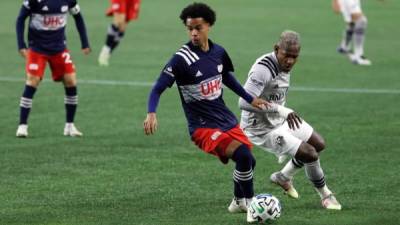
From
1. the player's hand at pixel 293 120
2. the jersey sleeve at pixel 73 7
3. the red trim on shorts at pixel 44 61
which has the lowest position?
the red trim on shorts at pixel 44 61

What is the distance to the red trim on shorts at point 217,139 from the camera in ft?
34.4

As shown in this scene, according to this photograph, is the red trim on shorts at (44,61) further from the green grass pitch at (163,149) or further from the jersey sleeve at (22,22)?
the green grass pitch at (163,149)

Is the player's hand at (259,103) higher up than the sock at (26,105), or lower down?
higher up

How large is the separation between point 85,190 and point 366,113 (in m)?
7.44

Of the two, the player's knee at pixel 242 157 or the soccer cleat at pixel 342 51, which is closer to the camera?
the player's knee at pixel 242 157

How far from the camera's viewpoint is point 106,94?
20109 mm

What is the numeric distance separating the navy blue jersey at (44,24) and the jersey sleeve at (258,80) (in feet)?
18.6

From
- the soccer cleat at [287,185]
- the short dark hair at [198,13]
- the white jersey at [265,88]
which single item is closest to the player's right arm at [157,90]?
the short dark hair at [198,13]

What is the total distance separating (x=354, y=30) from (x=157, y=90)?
53.2 feet

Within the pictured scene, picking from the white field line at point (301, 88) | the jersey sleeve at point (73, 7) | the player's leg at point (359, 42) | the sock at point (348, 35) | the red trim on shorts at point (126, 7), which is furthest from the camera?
the sock at point (348, 35)

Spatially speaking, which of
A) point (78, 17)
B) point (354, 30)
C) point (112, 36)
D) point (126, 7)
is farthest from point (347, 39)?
point (78, 17)

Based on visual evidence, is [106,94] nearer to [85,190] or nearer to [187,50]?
[85,190]

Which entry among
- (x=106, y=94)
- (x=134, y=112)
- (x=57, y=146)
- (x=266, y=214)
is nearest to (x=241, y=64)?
(x=106, y=94)

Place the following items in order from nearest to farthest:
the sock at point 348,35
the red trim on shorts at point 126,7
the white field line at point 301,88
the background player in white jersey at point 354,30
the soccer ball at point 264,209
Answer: the soccer ball at point 264,209 < the white field line at point 301,88 < the background player in white jersey at point 354,30 < the red trim on shorts at point 126,7 < the sock at point 348,35
